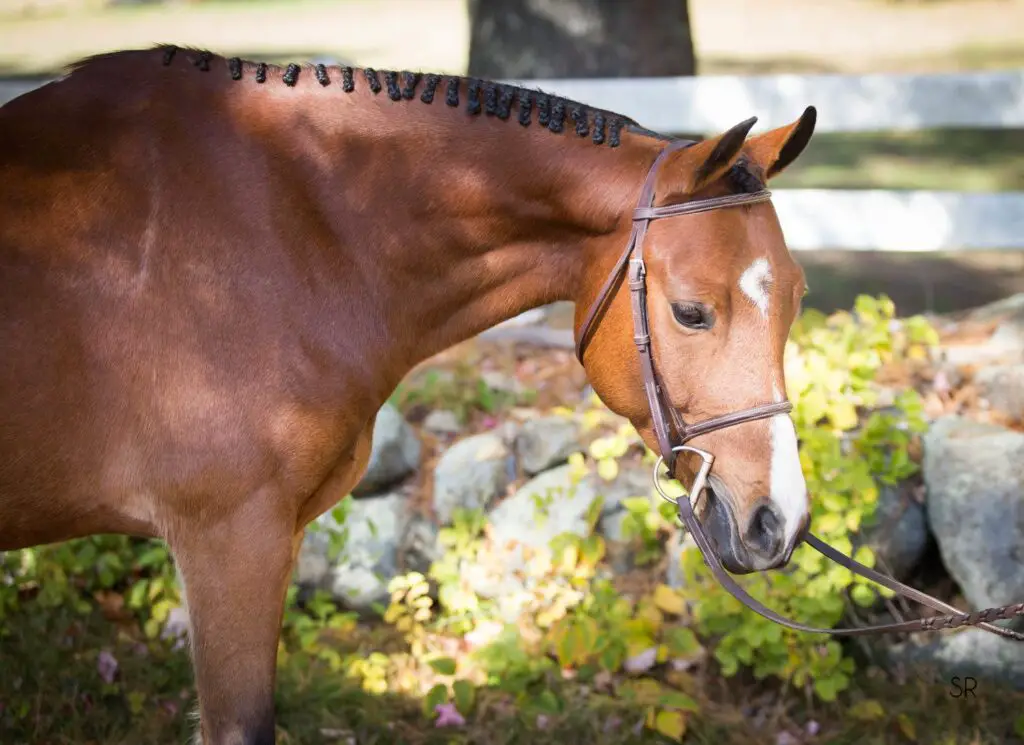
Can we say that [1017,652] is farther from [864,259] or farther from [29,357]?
[864,259]

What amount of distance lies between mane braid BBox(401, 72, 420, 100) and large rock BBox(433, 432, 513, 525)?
6.92ft

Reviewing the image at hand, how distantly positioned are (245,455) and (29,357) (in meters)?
0.52

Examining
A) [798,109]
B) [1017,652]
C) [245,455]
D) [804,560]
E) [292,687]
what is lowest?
[292,687]

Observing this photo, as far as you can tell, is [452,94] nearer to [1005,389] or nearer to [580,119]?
[580,119]

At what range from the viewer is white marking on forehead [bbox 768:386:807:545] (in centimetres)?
238

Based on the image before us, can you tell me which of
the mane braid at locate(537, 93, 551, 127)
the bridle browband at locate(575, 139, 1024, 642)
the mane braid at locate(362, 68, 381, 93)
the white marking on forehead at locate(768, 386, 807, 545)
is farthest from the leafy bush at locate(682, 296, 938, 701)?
the mane braid at locate(362, 68, 381, 93)

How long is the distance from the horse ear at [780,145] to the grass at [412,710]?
1.98 metres

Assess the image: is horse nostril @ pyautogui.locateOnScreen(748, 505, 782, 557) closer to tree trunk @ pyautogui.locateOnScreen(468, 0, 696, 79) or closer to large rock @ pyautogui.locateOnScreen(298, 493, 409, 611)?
large rock @ pyautogui.locateOnScreen(298, 493, 409, 611)

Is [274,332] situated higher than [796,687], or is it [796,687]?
[274,332]

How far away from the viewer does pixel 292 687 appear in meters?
3.85

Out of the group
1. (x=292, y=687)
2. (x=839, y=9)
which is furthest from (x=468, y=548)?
(x=839, y=9)

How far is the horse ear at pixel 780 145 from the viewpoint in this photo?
247cm

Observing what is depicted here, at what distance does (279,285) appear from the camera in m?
2.55

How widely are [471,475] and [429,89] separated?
215cm
